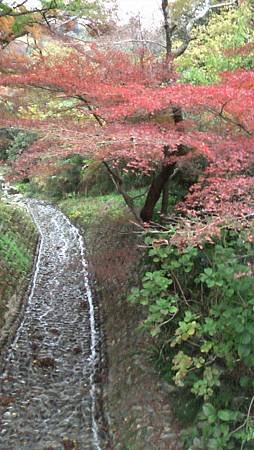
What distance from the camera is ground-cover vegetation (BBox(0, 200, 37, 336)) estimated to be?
25.2 feet

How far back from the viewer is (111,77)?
6.20m

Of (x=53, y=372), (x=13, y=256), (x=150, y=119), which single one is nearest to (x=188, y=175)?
(x=150, y=119)

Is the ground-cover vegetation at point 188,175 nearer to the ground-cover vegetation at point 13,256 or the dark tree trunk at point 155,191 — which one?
the dark tree trunk at point 155,191

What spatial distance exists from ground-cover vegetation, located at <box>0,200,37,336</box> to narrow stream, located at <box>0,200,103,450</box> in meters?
0.32

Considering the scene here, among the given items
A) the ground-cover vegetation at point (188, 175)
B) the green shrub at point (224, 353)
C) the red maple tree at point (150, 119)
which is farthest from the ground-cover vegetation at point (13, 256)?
the green shrub at point (224, 353)

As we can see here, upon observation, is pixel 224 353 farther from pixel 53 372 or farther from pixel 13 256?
pixel 13 256

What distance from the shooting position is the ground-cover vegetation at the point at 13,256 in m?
7.69

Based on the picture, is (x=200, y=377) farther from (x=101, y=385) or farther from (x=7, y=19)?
(x=7, y=19)

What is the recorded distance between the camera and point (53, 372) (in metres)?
5.90

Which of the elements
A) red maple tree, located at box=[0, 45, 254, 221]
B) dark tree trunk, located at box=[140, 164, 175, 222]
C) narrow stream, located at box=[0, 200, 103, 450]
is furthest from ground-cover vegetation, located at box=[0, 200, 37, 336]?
dark tree trunk, located at box=[140, 164, 175, 222]

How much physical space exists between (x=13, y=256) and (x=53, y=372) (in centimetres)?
398

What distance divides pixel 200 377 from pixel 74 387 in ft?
6.43

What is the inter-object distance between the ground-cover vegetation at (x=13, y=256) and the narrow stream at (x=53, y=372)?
1.04 feet

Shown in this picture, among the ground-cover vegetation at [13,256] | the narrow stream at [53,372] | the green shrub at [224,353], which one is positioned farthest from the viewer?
the ground-cover vegetation at [13,256]
